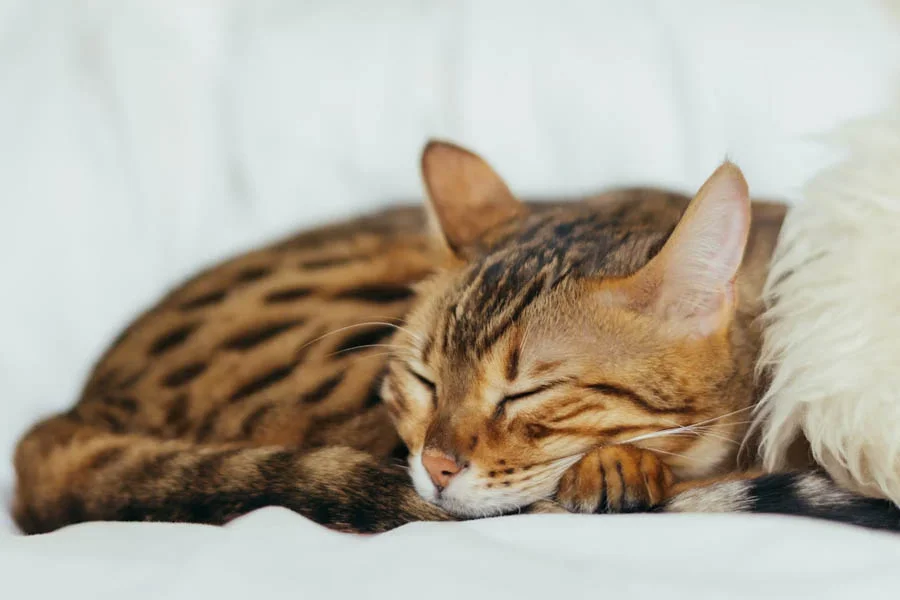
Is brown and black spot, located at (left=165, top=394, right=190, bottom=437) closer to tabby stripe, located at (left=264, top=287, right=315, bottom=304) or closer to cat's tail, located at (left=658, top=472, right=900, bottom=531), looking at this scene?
tabby stripe, located at (left=264, top=287, right=315, bottom=304)

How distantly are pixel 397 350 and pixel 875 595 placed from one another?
0.66 m

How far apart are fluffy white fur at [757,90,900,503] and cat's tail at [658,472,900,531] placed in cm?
5

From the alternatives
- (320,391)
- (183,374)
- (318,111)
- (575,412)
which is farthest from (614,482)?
(318,111)

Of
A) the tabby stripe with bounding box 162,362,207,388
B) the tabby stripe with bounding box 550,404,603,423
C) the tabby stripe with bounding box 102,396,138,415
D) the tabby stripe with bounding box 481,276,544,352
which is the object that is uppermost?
the tabby stripe with bounding box 481,276,544,352

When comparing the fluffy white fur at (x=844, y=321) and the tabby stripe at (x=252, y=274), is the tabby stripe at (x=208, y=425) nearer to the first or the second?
the tabby stripe at (x=252, y=274)

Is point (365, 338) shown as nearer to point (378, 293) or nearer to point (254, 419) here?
point (378, 293)

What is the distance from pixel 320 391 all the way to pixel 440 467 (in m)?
0.30

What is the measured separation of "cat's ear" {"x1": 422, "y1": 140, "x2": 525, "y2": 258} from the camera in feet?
4.26

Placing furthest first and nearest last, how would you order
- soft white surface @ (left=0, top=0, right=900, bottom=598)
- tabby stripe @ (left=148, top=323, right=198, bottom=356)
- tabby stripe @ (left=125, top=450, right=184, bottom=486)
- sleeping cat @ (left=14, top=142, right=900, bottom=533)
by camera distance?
1. soft white surface @ (left=0, top=0, right=900, bottom=598)
2. tabby stripe @ (left=148, top=323, right=198, bottom=356)
3. tabby stripe @ (left=125, top=450, right=184, bottom=486)
4. sleeping cat @ (left=14, top=142, right=900, bottom=533)

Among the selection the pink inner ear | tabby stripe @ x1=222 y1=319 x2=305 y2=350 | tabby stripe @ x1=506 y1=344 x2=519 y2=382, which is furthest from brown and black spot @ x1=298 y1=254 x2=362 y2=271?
the pink inner ear

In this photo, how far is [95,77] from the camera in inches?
64.3

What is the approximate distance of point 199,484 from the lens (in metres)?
1.07

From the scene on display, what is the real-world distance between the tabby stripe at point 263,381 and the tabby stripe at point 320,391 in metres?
0.06

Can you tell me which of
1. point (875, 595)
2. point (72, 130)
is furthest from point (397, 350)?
point (72, 130)
